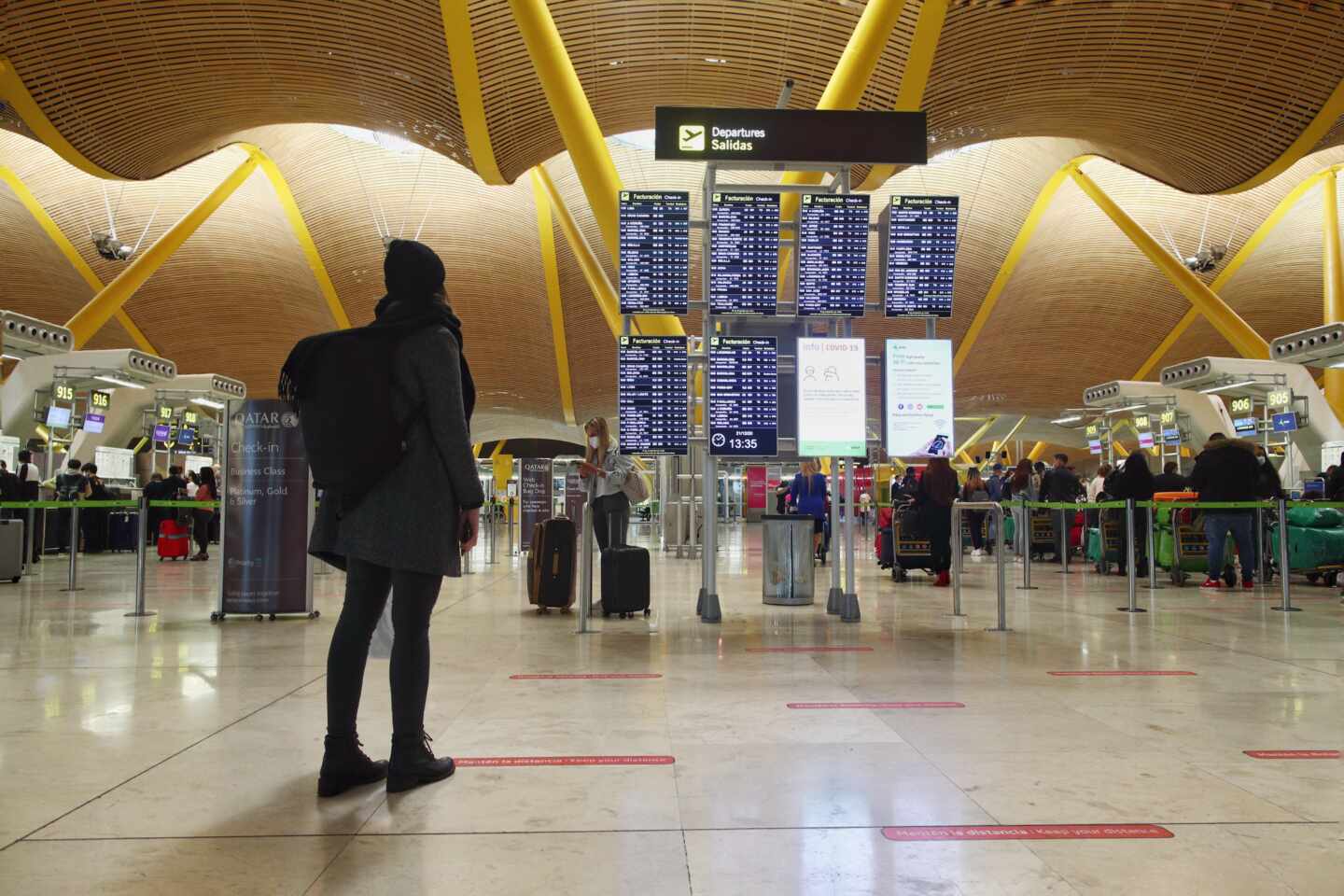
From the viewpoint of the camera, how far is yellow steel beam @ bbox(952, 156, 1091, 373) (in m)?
32.6

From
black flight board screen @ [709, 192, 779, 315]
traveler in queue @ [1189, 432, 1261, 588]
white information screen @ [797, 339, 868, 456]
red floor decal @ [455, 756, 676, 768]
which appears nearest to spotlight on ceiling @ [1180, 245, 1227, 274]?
traveler in queue @ [1189, 432, 1261, 588]

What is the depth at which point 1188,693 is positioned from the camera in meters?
4.98

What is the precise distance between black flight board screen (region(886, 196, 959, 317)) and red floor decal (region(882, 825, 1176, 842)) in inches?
259

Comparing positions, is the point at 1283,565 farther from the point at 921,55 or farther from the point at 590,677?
the point at 921,55

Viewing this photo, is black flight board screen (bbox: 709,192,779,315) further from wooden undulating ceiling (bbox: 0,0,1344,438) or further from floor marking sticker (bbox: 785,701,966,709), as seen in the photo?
wooden undulating ceiling (bbox: 0,0,1344,438)

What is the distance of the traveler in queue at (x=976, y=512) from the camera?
16953 mm

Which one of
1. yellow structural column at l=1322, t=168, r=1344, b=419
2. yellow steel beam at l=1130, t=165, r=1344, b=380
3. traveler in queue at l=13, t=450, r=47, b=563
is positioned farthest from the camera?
yellow steel beam at l=1130, t=165, r=1344, b=380

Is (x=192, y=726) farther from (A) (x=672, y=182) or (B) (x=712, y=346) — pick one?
(A) (x=672, y=182)

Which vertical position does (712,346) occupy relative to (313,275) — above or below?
below

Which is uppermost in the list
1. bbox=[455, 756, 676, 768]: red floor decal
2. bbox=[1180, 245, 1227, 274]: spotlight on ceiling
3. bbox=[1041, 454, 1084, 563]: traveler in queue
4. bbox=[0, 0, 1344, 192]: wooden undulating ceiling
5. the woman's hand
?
bbox=[1180, 245, 1227, 274]: spotlight on ceiling

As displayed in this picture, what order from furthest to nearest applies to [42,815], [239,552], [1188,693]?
1. [239,552]
2. [1188,693]
3. [42,815]

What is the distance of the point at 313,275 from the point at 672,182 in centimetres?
1339

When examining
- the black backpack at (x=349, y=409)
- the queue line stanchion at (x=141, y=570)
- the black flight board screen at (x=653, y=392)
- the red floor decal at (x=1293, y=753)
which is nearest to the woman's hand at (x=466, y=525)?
the black backpack at (x=349, y=409)

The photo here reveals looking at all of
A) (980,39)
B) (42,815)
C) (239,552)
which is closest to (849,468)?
(239,552)
